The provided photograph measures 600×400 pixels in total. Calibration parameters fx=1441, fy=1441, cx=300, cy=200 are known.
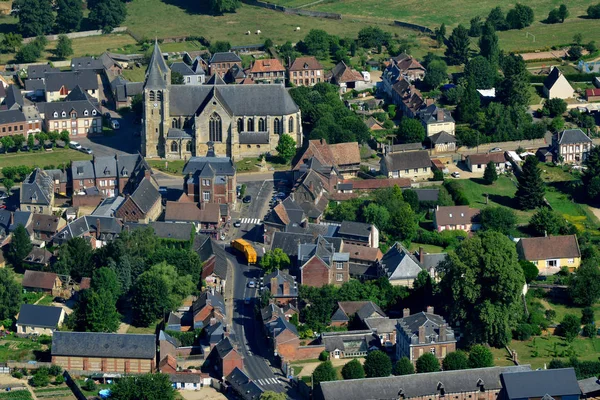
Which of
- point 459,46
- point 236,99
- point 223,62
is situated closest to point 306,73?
point 223,62

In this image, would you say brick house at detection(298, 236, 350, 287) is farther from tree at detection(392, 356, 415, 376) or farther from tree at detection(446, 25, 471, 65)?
tree at detection(446, 25, 471, 65)

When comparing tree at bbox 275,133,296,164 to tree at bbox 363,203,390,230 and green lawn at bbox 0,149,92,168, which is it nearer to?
tree at bbox 363,203,390,230

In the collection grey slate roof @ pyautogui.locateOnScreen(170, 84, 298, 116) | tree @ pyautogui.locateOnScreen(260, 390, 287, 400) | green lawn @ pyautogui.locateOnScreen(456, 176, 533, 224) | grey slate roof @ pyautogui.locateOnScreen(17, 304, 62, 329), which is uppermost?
grey slate roof @ pyautogui.locateOnScreen(170, 84, 298, 116)

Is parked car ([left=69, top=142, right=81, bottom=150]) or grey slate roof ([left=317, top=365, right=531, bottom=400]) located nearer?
grey slate roof ([left=317, top=365, right=531, bottom=400])

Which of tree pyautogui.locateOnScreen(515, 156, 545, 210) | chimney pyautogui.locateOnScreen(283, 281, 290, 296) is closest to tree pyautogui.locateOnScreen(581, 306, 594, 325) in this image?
chimney pyautogui.locateOnScreen(283, 281, 290, 296)

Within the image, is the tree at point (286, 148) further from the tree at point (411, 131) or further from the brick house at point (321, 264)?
the brick house at point (321, 264)

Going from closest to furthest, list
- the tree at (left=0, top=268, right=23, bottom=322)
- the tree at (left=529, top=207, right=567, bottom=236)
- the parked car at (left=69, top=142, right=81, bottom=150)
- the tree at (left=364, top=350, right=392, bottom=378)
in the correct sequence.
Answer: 1. the tree at (left=364, top=350, right=392, bottom=378)
2. the tree at (left=0, top=268, right=23, bottom=322)
3. the tree at (left=529, top=207, right=567, bottom=236)
4. the parked car at (left=69, top=142, right=81, bottom=150)

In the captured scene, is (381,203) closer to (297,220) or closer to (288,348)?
(297,220)

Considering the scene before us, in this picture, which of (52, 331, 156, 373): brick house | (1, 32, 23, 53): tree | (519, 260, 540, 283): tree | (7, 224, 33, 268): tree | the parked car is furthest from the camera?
(1, 32, 23, 53): tree

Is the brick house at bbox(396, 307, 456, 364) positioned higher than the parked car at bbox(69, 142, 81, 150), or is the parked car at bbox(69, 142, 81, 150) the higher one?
the brick house at bbox(396, 307, 456, 364)
